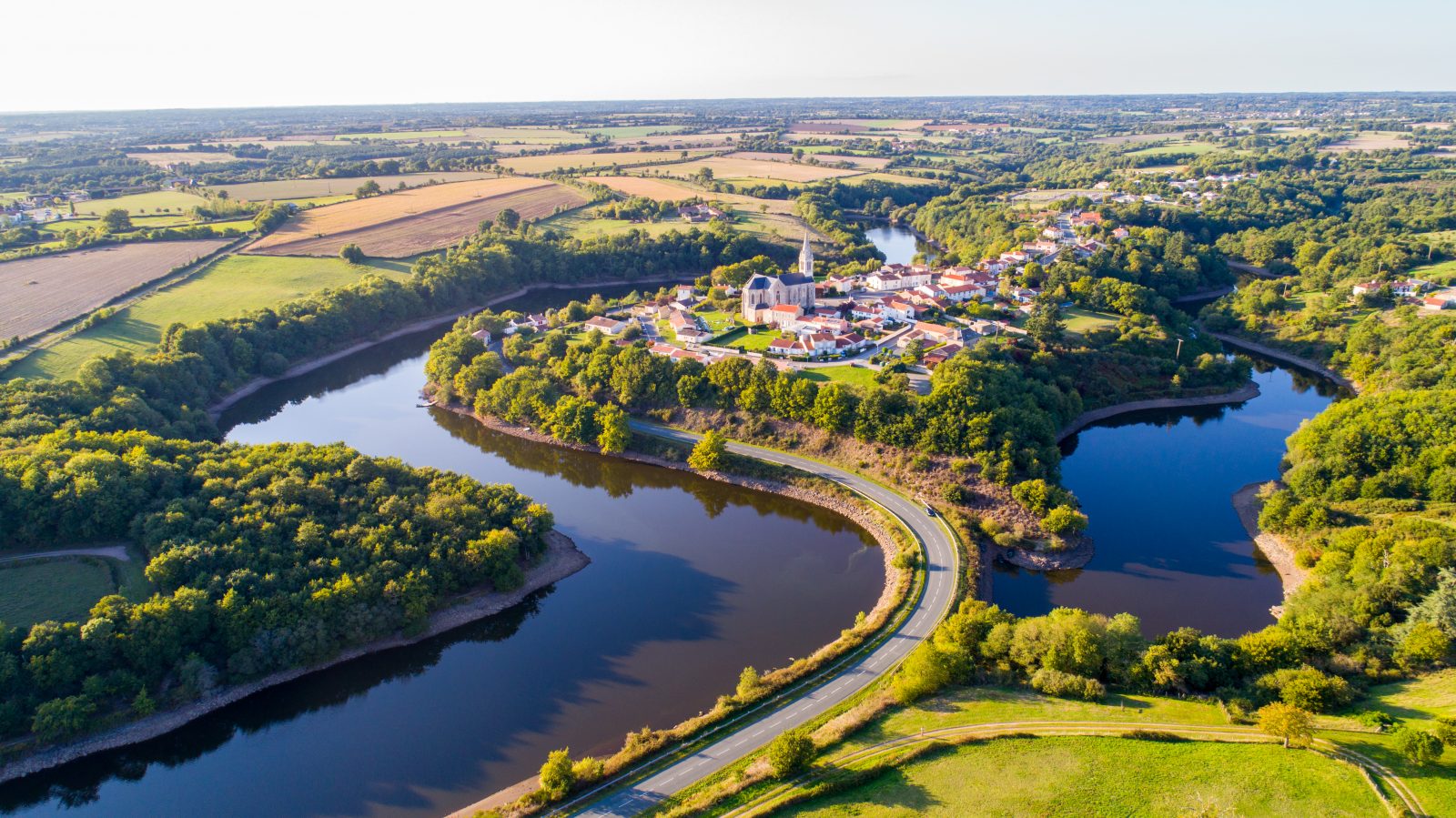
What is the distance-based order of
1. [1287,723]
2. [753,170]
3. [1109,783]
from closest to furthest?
1. [1109,783]
2. [1287,723]
3. [753,170]

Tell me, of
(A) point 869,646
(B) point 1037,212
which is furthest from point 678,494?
(B) point 1037,212

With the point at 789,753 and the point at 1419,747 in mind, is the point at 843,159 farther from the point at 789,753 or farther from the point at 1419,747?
the point at 1419,747

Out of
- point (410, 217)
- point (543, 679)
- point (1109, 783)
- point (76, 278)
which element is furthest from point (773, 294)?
point (76, 278)

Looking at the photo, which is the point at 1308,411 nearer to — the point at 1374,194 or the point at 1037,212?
the point at 1037,212

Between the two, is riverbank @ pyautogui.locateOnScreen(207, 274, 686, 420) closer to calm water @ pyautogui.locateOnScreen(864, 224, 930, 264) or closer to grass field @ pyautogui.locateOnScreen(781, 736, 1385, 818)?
calm water @ pyautogui.locateOnScreen(864, 224, 930, 264)

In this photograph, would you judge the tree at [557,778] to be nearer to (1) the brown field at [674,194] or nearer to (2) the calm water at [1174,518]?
(2) the calm water at [1174,518]

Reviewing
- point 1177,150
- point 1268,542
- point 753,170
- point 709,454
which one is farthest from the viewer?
point 1177,150

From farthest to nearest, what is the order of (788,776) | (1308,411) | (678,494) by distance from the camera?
(1308,411), (678,494), (788,776)
